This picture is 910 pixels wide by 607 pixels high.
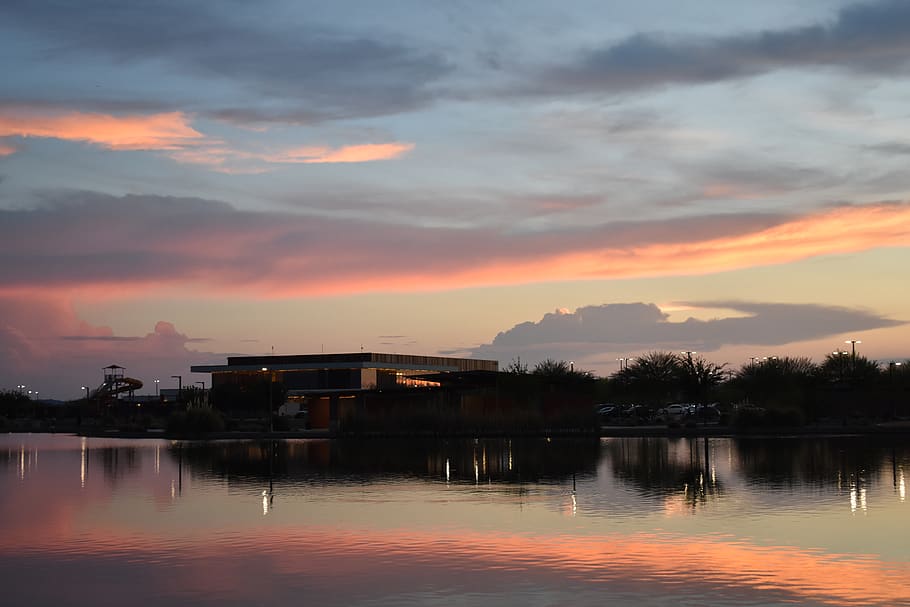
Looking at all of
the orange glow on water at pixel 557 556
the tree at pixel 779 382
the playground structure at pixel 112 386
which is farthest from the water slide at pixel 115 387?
the orange glow on water at pixel 557 556

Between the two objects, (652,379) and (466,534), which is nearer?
(466,534)

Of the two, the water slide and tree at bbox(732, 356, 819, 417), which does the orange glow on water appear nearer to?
tree at bbox(732, 356, 819, 417)

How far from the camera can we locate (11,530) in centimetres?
2109

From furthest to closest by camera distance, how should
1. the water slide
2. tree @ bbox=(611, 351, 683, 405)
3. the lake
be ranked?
the water slide
tree @ bbox=(611, 351, 683, 405)
the lake

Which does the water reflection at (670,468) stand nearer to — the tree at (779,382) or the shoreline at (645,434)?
the shoreline at (645,434)

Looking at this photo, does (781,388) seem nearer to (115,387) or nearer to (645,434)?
(645,434)

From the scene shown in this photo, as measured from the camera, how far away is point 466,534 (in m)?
19.7

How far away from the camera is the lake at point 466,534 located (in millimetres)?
14242

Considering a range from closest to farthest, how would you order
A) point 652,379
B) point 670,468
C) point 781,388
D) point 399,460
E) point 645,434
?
point 670,468 → point 399,460 → point 645,434 → point 781,388 → point 652,379

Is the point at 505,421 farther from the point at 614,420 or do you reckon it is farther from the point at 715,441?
the point at 614,420

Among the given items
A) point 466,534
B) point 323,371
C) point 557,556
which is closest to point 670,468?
point 466,534

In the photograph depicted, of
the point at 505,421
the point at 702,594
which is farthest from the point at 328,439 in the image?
the point at 702,594

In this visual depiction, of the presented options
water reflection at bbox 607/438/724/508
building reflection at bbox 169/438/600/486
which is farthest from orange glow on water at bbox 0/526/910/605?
building reflection at bbox 169/438/600/486

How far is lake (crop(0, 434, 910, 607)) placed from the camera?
14.2 meters
